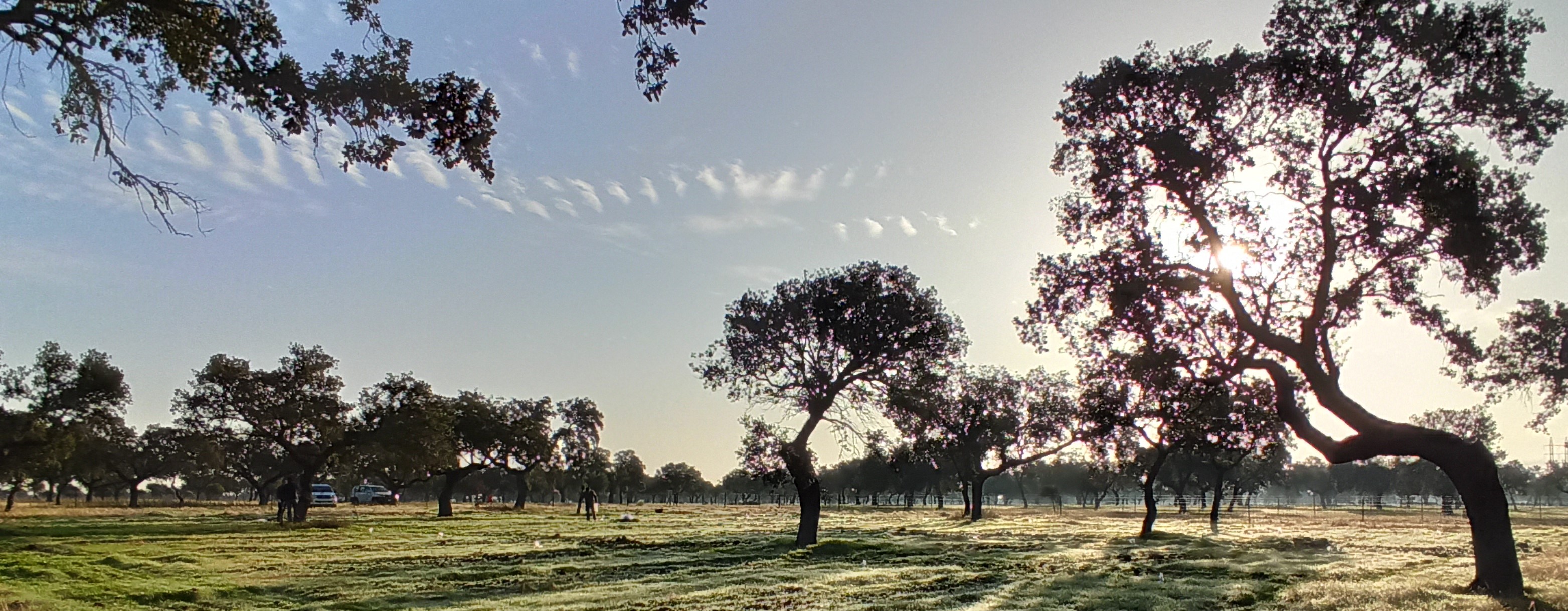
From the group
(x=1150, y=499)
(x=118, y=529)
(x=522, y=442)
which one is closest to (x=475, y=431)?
(x=522, y=442)

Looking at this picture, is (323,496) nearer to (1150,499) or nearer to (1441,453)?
(1150,499)

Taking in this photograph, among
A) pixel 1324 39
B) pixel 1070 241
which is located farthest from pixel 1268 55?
pixel 1070 241

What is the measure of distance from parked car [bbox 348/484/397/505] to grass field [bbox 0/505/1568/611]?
2270 inches

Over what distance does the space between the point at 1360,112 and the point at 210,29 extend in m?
22.4

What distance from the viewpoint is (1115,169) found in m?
22.6

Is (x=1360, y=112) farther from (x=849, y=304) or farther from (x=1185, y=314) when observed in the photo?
(x=849, y=304)

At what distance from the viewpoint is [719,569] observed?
2469cm

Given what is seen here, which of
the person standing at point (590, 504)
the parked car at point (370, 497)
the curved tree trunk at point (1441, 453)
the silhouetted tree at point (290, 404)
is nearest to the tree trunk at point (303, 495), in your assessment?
the silhouetted tree at point (290, 404)

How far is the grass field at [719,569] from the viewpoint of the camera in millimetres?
16844

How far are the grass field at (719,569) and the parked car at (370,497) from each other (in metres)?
57.7

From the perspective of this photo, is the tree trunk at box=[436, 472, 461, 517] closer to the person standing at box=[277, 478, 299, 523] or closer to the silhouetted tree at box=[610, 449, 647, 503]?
the person standing at box=[277, 478, 299, 523]

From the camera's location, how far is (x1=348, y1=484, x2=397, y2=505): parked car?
341 ft

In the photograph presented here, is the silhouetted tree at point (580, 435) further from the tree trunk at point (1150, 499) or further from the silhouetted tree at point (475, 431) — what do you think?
the tree trunk at point (1150, 499)

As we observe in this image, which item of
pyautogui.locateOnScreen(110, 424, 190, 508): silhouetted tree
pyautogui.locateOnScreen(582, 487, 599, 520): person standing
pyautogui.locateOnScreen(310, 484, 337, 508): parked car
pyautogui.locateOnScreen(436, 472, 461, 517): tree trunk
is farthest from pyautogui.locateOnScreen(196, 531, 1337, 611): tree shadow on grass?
pyautogui.locateOnScreen(110, 424, 190, 508): silhouetted tree
